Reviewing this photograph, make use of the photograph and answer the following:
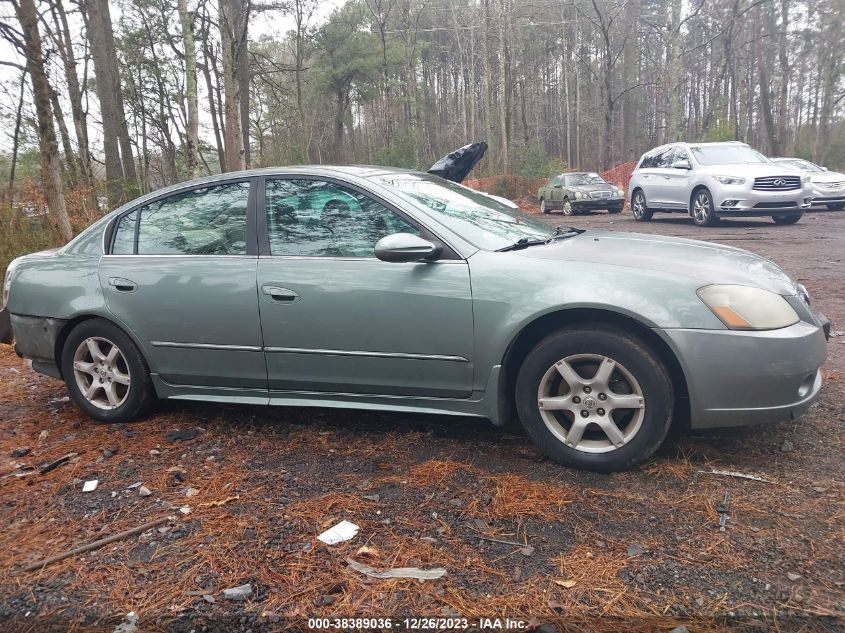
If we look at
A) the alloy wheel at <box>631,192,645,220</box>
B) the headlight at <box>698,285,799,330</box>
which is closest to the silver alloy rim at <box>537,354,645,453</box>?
the headlight at <box>698,285,799,330</box>

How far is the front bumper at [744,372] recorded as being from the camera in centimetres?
273

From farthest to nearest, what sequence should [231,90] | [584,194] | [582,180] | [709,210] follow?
[582,180] < [584,194] < [231,90] < [709,210]

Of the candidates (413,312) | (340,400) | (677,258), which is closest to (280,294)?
(340,400)

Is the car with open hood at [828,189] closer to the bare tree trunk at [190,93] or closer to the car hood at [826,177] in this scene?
the car hood at [826,177]

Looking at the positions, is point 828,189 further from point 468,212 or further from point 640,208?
point 468,212

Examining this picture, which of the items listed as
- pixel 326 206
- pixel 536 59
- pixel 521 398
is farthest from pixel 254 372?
pixel 536 59

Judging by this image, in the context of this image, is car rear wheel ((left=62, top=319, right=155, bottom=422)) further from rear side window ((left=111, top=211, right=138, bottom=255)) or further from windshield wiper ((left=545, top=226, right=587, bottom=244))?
windshield wiper ((left=545, top=226, right=587, bottom=244))

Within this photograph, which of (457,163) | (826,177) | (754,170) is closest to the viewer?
(457,163)

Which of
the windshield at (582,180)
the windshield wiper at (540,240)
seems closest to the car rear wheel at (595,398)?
the windshield wiper at (540,240)

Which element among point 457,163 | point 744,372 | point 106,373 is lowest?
point 106,373

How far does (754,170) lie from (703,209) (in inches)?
46.0

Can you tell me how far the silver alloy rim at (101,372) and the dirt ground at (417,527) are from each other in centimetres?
23

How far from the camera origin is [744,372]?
273 centimetres

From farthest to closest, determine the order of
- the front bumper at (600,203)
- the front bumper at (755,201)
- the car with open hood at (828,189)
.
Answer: the front bumper at (600,203)
the car with open hood at (828,189)
the front bumper at (755,201)
